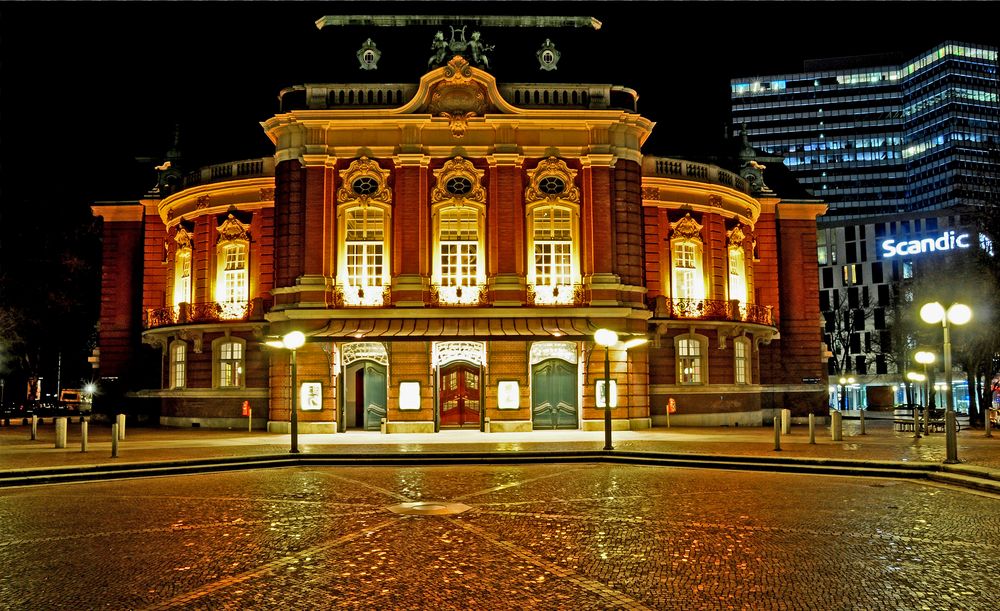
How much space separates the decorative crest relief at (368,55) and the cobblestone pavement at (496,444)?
536 inches

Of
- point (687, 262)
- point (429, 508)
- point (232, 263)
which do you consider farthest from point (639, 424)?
point (429, 508)

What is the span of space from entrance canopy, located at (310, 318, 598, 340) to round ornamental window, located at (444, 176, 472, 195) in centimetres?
466

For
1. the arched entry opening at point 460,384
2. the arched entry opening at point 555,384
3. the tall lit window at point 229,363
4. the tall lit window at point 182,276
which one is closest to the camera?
the arched entry opening at point 460,384

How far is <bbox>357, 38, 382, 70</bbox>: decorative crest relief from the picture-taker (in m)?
31.9

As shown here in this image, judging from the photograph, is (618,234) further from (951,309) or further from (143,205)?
(143,205)

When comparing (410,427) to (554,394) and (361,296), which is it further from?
(554,394)

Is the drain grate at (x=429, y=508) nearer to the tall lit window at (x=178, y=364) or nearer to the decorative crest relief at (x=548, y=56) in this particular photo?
the decorative crest relief at (x=548, y=56)

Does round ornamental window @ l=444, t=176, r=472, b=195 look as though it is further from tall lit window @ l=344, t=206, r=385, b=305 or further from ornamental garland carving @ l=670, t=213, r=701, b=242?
ornamental garland carving @ l=670, t=213, r=701, b=242

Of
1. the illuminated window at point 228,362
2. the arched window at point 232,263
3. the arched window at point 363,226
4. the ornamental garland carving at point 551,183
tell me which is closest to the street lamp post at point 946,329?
the ornamental garland carving at point 551,183

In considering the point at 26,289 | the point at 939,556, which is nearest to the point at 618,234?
the point at 939,556

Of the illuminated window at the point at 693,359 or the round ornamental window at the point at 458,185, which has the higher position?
Answer: the round ornamental window at the point at 458,185

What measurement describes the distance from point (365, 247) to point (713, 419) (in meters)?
15.5

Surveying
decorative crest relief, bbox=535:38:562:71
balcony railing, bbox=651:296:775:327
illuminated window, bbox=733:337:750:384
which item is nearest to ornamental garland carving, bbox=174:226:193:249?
decorative crest relief, bbox=535:38:562:71

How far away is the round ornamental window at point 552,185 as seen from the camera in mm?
30328
